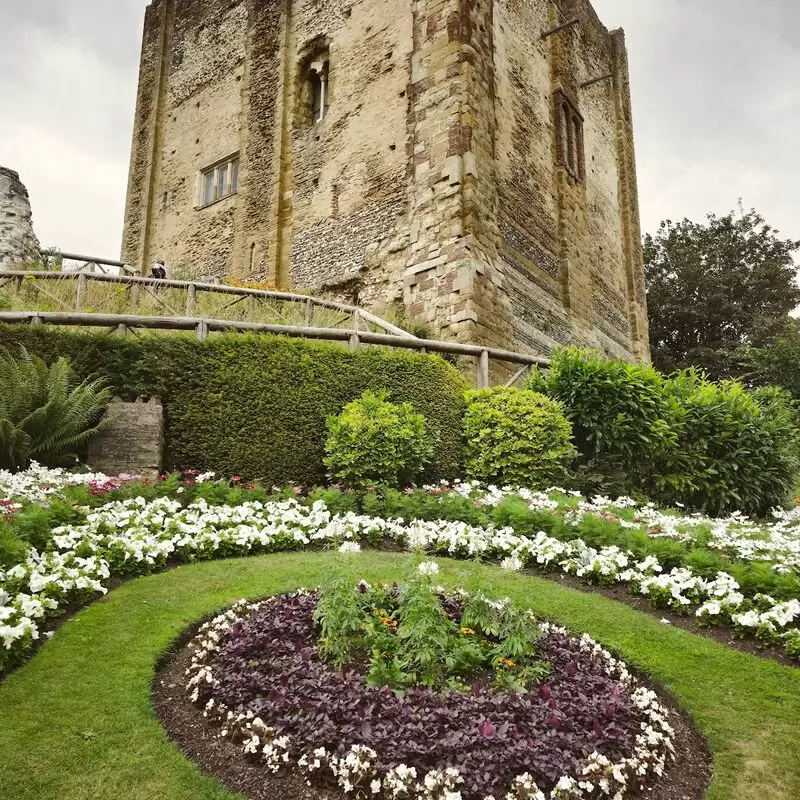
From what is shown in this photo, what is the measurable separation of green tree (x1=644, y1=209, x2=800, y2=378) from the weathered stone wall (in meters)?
25.6

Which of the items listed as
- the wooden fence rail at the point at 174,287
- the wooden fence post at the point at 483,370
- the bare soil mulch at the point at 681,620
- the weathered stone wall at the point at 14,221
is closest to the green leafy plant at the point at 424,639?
the bare soil mulch at the point at 681,620

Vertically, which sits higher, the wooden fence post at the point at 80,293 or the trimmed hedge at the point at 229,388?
the wooden fence post at the point at 80,293

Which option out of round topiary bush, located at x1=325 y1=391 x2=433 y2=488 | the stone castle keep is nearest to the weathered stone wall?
the stone castle keep

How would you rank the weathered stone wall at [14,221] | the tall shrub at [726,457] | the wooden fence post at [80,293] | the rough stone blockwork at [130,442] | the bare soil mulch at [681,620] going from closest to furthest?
the bare soil mulch at [681,620]
the rough stone blockwork at [130,442]
the tall shrub at [726,457]
the wooden fence post at [80,293]
the weathered stone wall at [14,221]

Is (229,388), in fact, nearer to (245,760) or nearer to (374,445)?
(374,445)

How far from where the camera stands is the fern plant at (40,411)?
792cm

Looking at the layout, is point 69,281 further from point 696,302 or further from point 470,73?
point 696,302

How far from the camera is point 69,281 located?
42.5 feet

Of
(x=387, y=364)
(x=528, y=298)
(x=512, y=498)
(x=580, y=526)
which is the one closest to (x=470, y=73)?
(x=528, y=298)

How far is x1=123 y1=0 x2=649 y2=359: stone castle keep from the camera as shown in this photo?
15.3m

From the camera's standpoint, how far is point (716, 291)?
31891mm

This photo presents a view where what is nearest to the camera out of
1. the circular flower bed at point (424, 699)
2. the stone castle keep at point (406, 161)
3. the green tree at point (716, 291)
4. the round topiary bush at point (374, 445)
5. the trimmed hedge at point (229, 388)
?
the circular flower bed at point (424, 699)

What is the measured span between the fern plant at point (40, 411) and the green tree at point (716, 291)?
2806cm

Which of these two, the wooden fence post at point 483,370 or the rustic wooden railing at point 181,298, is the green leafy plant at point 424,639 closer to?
the wooden fence post at point 483,370
